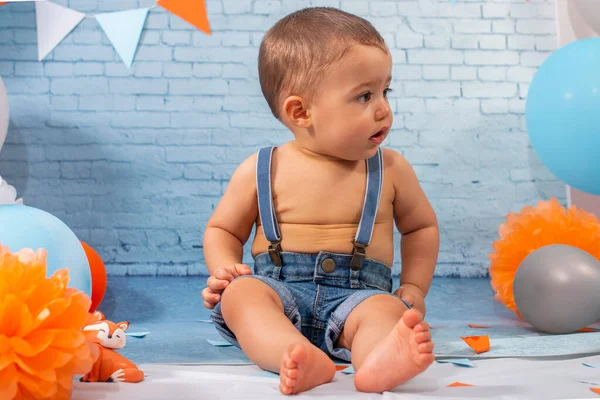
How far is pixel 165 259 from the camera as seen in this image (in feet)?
8.31

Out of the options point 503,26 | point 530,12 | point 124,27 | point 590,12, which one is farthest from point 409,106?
point 124,27

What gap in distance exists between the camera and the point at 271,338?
3.39 feet

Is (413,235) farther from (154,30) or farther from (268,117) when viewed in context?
(154,30)

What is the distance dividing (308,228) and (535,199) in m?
1.53

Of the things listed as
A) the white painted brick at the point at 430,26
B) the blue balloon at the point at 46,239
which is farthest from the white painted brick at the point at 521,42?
the blue balloon at the point at 46,239

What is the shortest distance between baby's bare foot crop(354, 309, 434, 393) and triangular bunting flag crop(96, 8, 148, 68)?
186 cm

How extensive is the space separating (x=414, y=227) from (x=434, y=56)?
129cm

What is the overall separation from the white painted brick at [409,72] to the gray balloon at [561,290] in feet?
3.85

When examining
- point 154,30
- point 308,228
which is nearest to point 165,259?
point 154,30

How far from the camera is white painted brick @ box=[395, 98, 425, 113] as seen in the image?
8.35 feet

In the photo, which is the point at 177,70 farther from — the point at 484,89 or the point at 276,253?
the point at 276,253

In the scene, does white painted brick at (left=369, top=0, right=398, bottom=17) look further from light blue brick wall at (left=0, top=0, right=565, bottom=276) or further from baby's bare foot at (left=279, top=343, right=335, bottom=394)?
baby's bare foot at (left=279, top=343, right=335, bottom=394)

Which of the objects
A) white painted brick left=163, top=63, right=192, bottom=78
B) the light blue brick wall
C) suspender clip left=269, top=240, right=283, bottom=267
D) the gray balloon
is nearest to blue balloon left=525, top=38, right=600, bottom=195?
the gray balloon

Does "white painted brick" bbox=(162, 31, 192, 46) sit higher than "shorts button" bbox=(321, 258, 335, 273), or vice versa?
"white painted brick" bbox=(162, 31, 192, 46)
